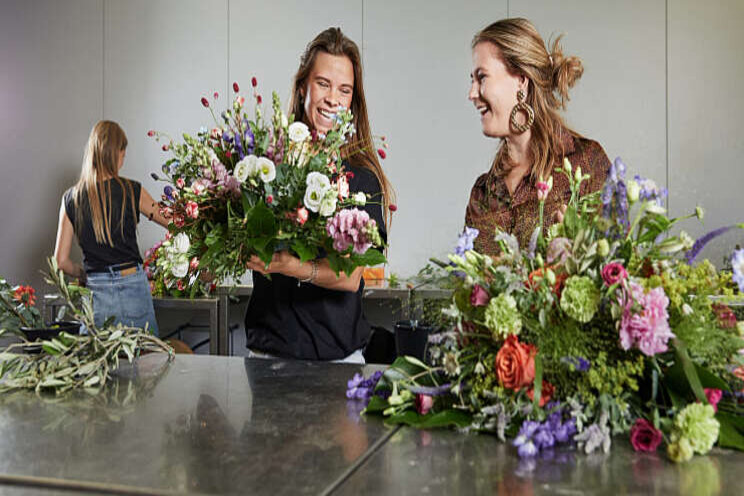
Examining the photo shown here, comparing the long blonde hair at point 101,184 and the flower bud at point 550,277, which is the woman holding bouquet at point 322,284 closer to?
the flower bud at point 550,277

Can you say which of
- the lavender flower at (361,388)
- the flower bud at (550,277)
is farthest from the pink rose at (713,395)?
the lavender flower at (361,388)

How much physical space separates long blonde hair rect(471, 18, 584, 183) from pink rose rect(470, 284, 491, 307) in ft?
2.91

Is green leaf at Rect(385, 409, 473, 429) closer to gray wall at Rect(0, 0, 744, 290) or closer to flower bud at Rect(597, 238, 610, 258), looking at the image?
flower bud at Rect(597, 238, 610, 258)

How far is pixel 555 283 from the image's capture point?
1.02 m

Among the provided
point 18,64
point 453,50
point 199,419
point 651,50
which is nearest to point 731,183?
point 651,50

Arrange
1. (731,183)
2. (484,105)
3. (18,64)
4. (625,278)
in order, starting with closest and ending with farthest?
(625,278) < (484,105) < (731,183) < (18,64)

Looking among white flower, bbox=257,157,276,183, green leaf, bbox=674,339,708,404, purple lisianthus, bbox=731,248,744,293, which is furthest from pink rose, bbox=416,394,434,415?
white flower, bbox=257,157,276,183

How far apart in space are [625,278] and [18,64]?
18.2 ft

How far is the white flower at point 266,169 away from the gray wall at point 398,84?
3107 mm

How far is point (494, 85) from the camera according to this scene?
74.6 inches

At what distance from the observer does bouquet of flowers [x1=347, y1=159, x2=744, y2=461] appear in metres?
0.94

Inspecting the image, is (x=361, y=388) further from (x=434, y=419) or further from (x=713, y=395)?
(x=713, y=395)

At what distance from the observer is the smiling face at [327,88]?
194 centimetres

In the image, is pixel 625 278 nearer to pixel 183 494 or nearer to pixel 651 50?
pixel 183 494
